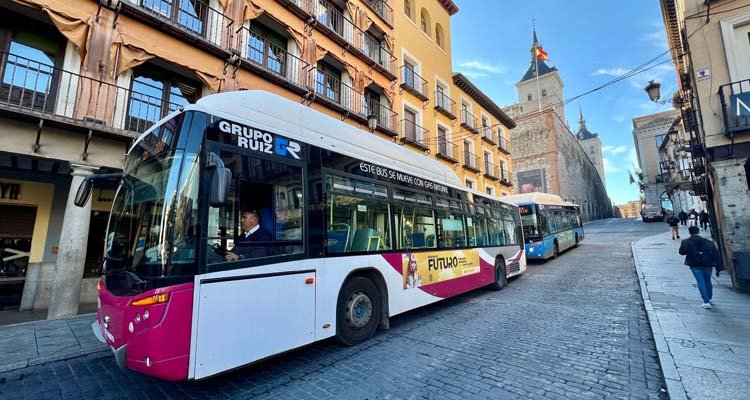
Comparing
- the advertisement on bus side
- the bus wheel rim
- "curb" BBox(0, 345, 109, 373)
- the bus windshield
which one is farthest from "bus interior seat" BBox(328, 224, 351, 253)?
"curb" BBox(0, 345, 109, 373)

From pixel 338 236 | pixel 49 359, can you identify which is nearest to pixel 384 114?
pixel 338 236

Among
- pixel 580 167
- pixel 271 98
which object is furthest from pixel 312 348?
pixel 580 167

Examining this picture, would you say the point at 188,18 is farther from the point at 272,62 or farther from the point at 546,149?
the point at 546,149

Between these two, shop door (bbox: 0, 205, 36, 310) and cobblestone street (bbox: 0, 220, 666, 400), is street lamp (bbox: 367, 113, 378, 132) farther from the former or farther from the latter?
shop door (bbox: 0, 205, 36, 310)

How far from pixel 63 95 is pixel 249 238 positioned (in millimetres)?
7255

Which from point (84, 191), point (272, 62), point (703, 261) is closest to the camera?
point (84, 191)

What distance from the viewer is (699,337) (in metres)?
4.84

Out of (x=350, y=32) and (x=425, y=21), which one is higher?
(x=425, y=21)

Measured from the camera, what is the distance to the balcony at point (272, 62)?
33.8 feet

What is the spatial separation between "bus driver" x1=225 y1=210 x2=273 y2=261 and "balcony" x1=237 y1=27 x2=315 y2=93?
8.15 m

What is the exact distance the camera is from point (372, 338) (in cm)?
531

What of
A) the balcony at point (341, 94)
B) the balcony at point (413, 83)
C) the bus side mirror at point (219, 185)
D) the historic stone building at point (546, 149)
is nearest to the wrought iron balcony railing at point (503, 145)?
the balcony at point (413, 83)

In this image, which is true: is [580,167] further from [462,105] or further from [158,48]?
[158,48]

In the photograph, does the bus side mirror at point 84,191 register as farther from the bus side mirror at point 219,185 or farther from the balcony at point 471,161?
the balcony at point 471,161
